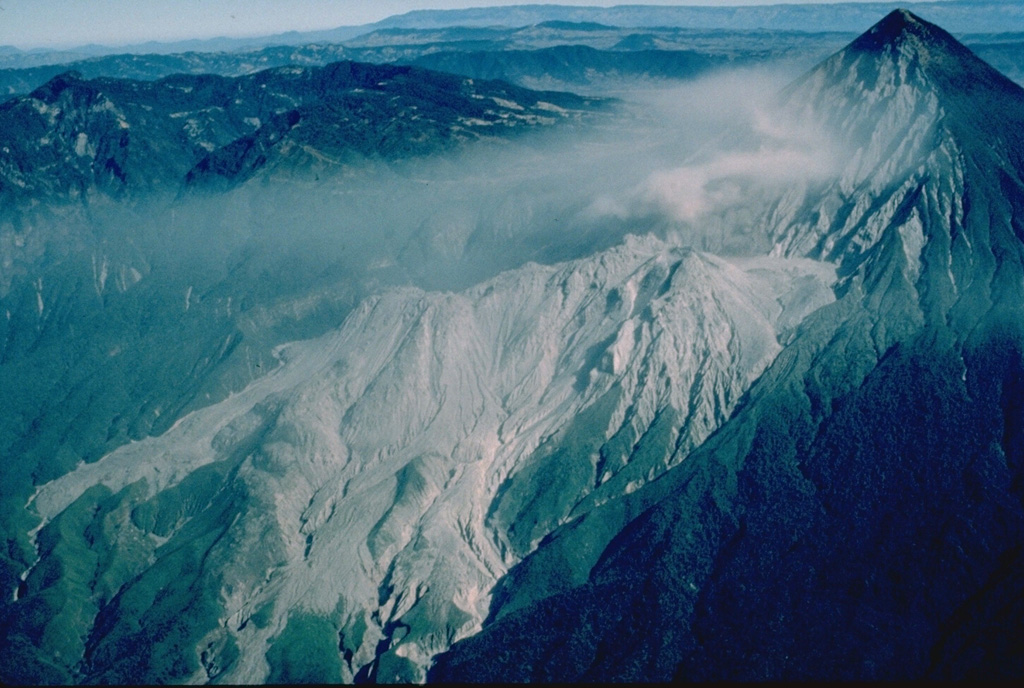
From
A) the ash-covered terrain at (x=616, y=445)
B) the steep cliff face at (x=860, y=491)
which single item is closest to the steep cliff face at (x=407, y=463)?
the ash-covered terrain at (x=616, y=445)

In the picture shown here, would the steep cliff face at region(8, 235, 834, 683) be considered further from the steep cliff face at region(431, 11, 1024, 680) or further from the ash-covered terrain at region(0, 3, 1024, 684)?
the steep cliff face at region(431, 11, 1024, 680)

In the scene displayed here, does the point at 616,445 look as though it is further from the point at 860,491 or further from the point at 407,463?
the point at 860,491

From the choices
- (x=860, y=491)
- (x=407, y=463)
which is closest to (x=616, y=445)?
(x=407, y=463)

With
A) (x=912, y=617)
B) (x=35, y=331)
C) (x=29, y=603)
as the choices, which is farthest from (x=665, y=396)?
(x=35, y=331)

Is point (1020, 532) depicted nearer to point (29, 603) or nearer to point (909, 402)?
point (909, 402)

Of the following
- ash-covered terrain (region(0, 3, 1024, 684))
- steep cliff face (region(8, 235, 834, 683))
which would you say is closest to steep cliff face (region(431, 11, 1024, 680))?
ash-covered terrain (region(0, 3, 1024, 684))
